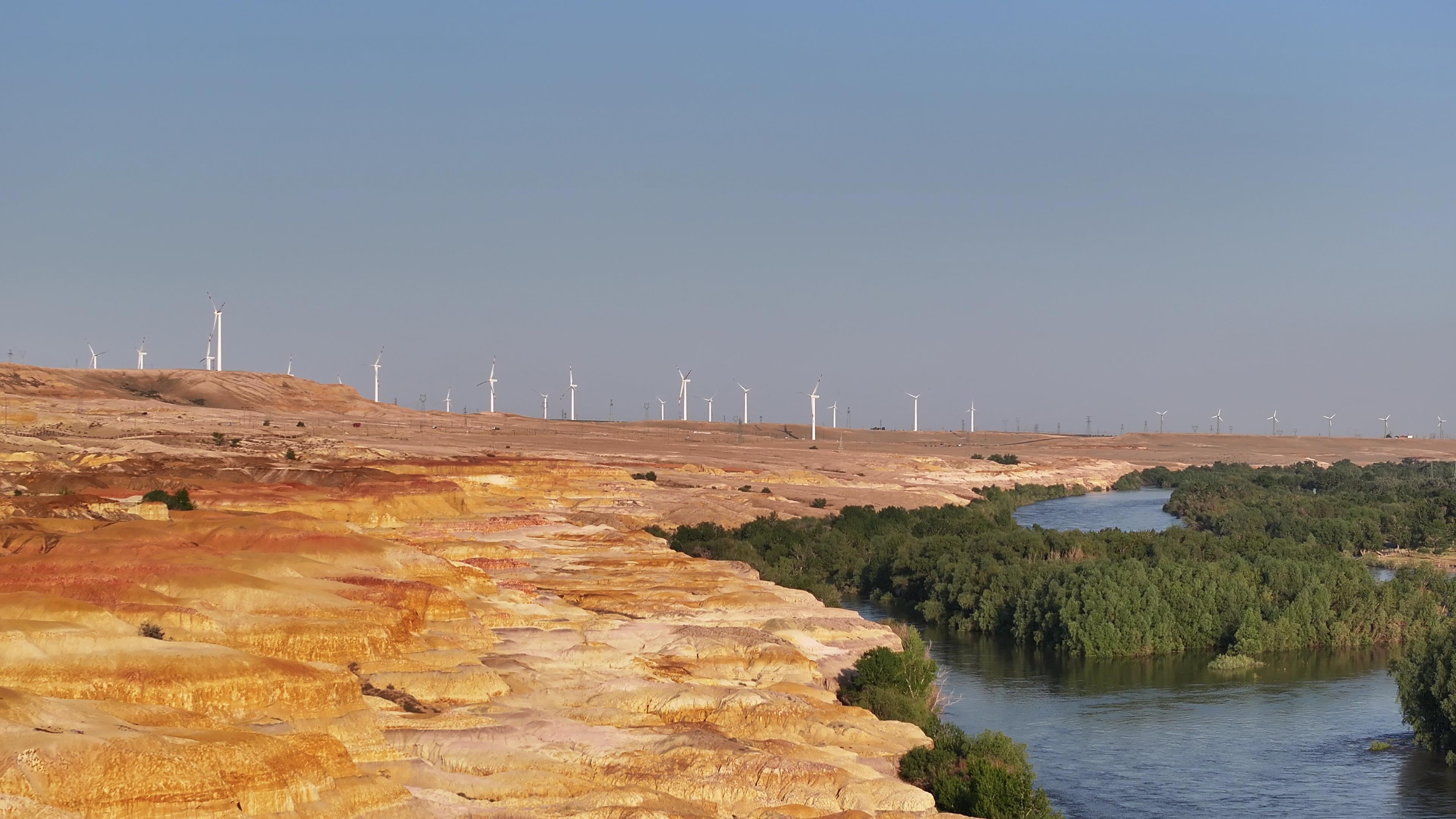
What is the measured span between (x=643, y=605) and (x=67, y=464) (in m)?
46.4

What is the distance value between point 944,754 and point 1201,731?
42.5 ft

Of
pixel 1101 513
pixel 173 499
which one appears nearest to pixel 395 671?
pixel 173 499

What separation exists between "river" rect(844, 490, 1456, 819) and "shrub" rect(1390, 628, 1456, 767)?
0.51 meters

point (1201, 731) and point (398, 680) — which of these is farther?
point (1201, 731)

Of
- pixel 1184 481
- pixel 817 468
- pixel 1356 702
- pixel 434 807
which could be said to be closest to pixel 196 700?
pixel 434 807

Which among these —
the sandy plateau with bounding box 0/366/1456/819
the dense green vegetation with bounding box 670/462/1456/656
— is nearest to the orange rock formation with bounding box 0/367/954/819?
the sandy plateau with bounding box 0/366/1456/819

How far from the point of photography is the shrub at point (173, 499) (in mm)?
55906

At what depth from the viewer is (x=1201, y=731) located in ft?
129

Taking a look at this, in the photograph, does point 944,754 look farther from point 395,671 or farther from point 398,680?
point 395,671

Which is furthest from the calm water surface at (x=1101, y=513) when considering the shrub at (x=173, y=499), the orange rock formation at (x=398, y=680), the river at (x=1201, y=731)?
the shrub at (x=173, y=499)

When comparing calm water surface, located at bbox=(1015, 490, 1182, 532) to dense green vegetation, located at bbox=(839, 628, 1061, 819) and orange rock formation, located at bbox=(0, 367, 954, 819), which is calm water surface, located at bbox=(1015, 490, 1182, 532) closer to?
orange rock formation, located at bbox=(0, 367, 954, 819)

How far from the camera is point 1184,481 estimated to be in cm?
14488

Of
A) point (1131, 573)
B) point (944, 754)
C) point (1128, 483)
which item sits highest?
point (1131, 573)

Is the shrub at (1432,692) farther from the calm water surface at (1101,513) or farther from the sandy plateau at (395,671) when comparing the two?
the calm water surface at (1101,513)
